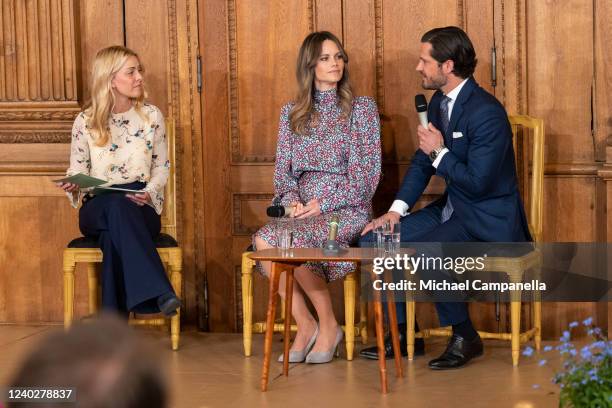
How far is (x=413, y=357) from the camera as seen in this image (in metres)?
4.02

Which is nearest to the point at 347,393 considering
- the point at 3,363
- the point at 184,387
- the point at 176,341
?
the point at 184,387

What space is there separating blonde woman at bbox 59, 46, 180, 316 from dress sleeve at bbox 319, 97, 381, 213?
2.58ft

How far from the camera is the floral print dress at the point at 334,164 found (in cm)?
411

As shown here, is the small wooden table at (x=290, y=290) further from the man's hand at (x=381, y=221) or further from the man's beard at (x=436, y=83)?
the man's beard at (x=436, y=83)

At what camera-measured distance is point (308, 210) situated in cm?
405

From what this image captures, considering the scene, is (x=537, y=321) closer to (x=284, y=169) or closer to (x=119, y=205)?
(x=284, y=169)

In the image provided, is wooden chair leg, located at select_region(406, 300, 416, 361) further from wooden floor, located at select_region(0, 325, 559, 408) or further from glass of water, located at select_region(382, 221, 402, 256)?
glass of water, located at select_region(382, 221, 402, 256)

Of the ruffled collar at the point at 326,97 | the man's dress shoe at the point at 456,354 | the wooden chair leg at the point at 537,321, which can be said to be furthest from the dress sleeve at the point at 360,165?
the wooden chair leg at the point at 537,321

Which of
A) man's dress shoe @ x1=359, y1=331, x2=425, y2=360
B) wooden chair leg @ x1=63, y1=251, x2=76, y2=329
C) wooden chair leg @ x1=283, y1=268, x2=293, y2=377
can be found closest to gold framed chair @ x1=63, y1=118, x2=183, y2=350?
wooden chair leg @ x1=63, y1=251, x2=76, y2=329

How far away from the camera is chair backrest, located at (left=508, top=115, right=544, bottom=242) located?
4.06 m

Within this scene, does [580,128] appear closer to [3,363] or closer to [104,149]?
[104,149]

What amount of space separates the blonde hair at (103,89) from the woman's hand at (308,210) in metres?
0.85

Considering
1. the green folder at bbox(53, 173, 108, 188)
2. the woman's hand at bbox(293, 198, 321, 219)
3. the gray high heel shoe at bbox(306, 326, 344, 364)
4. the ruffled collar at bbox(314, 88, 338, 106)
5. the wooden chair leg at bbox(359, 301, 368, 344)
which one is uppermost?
the ruffled collar at bbox(314, 88, 338, 106)

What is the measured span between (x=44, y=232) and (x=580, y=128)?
2.70m
